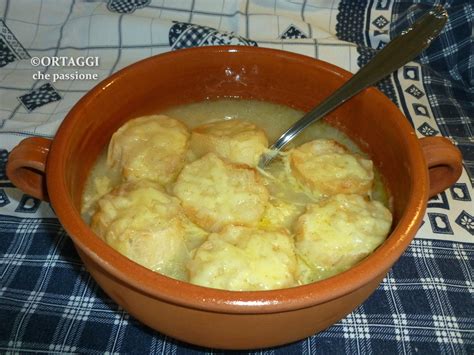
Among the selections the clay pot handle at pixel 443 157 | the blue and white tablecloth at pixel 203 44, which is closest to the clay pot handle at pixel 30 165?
the blue and white tablecloth at pixel 203 44

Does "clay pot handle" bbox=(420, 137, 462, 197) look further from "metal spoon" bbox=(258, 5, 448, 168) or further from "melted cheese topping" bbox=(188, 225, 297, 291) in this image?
"melted cheese topping" bbox=(188, 225, 297, 291)

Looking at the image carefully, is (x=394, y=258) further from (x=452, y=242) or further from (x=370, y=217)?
(x=452, y=242)

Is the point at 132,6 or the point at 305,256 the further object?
the point at 132,6

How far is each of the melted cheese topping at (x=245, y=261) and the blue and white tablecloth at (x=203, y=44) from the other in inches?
9.3

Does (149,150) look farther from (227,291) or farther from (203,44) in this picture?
(203,44)

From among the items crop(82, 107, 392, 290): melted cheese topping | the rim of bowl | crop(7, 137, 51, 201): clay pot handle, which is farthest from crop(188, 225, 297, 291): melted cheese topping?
crop(7, 137, 51, 201): clay pot handle

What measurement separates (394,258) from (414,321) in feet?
1.11

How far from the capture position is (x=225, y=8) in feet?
6.13

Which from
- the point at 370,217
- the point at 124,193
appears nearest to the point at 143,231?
the point at 124,193

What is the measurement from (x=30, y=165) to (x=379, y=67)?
68cm

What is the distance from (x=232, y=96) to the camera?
1238 mm

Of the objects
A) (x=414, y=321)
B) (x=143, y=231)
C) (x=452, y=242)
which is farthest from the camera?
(x=452, y=242)

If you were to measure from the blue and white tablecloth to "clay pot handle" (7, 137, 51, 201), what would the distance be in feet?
0.76

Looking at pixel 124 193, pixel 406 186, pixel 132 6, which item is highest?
pixel 406 186
